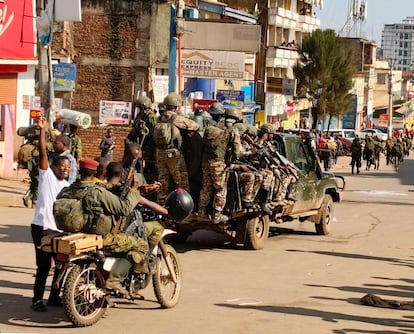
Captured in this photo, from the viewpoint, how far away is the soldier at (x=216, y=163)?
14188 millimetres

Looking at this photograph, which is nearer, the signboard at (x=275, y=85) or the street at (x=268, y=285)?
the street at (x=268, y=285)

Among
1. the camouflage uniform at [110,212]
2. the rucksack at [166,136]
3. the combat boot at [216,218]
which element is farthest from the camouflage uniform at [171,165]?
the camouflage uniform at [110,212]

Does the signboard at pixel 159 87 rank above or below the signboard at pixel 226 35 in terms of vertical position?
below

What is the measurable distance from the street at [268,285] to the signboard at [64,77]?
34.0 ft

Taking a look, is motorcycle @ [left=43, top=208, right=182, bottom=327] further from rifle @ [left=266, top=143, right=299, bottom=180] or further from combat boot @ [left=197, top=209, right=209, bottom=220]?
rifle @ [left=266, top=143, right=299, bottom=180]

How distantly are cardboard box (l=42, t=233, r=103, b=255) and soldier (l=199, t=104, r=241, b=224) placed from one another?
5.45 metres

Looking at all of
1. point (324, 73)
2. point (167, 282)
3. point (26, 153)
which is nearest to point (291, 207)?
point (26, 153)

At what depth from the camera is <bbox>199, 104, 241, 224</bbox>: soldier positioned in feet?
46.5

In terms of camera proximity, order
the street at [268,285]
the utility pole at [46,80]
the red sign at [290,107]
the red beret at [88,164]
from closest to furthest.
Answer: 1. the red beret at [88,164]
2. the street at [268,285]
3. the utility pole at [46,80]
4. the red sign at [290,107]

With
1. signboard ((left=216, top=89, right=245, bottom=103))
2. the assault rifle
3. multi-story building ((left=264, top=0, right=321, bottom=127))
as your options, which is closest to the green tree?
multi-story building ((left=264, top=0, right=321, bottom=127))

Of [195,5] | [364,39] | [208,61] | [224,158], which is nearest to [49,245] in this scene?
[224,158]

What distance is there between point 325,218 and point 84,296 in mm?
10081

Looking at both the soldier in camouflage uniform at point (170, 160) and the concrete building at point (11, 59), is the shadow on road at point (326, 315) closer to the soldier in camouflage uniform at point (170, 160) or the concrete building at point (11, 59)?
the soldier in camouflage uniform at point (170, 160)

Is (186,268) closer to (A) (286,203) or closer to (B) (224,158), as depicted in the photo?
(B) (224,158)
